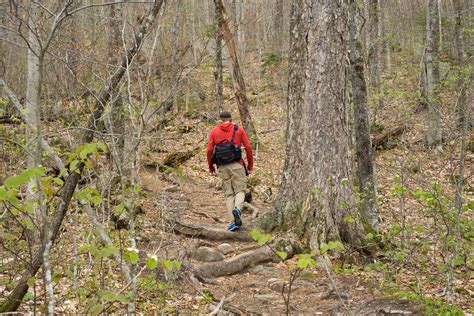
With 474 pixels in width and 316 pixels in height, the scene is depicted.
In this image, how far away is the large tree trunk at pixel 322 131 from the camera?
231 inches

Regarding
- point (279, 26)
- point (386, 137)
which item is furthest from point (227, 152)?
point (279, 26)

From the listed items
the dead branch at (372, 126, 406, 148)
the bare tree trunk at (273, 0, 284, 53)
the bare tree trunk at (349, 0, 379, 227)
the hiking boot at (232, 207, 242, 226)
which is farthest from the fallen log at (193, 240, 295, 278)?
the bare tree trunk at (273, 0, 284, 53)

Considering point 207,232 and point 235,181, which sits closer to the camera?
point 207,232

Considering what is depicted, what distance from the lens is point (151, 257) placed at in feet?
7.49

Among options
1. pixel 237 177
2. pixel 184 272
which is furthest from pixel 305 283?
pixel 237 177

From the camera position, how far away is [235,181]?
715cm

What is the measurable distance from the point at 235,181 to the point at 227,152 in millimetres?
534

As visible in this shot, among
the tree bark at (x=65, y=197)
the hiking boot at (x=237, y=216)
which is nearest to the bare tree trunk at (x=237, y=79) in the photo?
the hiking boot at (x=237, y=216)

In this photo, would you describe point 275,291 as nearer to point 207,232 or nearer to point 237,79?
point 207,232

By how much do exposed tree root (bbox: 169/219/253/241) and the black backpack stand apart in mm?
1101

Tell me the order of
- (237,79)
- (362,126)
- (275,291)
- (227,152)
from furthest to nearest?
(237,79) → (362,126) → (227,152) → (275,291)

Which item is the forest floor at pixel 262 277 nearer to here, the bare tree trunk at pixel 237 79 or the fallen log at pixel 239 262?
the fallen log at pixel 239 262

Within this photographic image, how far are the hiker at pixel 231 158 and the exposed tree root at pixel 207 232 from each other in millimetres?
133

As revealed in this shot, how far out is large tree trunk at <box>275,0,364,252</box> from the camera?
5.88 meters
